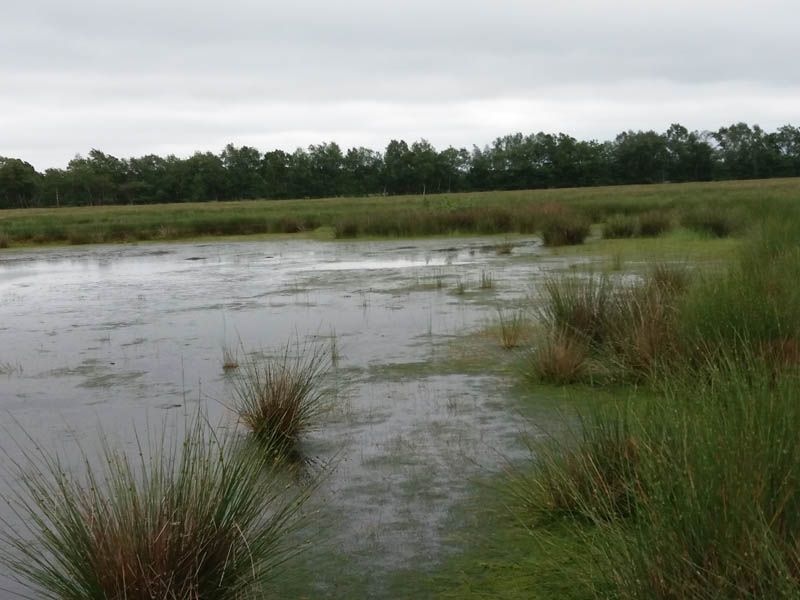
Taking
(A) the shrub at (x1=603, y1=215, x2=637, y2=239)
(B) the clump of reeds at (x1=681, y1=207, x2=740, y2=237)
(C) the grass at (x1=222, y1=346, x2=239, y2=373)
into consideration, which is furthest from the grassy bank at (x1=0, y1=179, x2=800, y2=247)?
(C) the grass at (x1=222, y1=346, x2=239, y2=373)

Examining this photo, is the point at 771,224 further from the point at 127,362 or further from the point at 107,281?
the point at 107,281

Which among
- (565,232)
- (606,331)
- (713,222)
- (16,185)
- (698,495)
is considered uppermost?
(16,185)

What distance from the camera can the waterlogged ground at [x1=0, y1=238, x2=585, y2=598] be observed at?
13.2 feet

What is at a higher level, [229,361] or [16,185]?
[16,185]

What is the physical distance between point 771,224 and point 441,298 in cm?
431

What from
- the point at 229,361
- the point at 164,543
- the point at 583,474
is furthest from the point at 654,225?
the point at 164,543

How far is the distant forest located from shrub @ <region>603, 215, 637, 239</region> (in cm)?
5731

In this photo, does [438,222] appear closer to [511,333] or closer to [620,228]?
[620,228]

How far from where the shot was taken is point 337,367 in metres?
7.22

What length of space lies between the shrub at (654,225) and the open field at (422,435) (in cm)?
682

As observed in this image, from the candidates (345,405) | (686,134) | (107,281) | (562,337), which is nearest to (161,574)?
(345,405)

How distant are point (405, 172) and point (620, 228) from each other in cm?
5931

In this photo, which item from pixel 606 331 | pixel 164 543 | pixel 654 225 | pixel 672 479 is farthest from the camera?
pixel 654 225

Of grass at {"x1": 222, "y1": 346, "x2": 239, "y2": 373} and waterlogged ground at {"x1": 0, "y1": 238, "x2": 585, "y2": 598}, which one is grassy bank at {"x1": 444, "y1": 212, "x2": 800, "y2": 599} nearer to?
waterlogged ground at {"x1": 0, "y1": 238, "x2": 585, "y2": 598}
